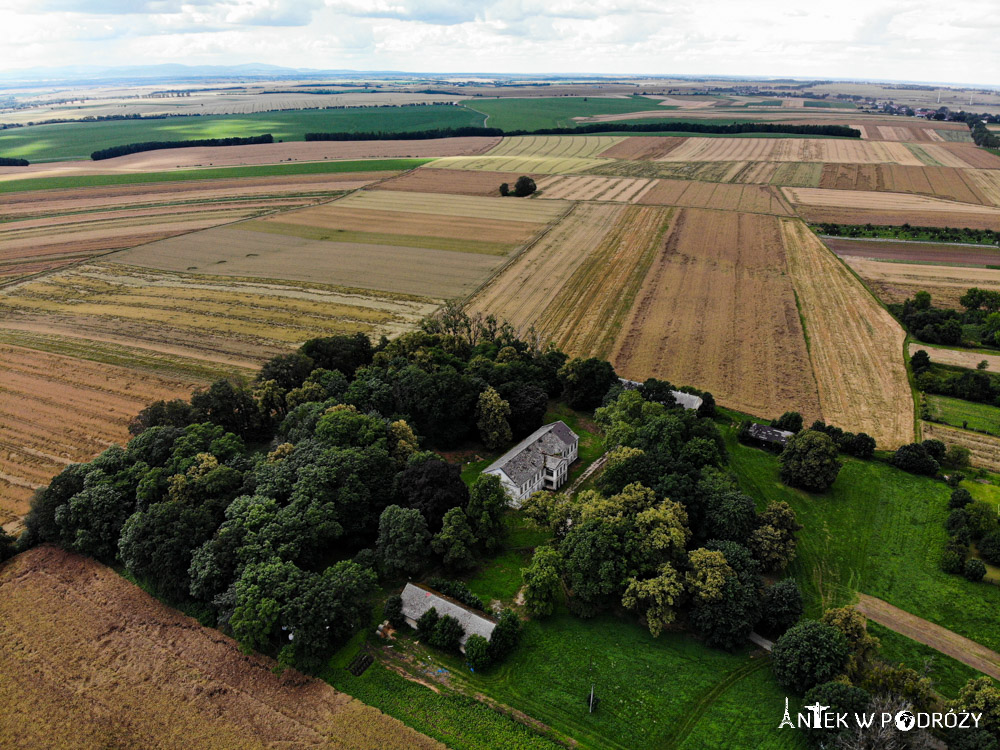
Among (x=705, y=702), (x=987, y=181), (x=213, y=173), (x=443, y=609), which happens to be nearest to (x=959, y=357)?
(x=705, y=702)

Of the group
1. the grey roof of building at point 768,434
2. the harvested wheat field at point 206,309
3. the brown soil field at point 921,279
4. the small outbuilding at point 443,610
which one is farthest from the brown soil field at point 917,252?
the small outbuilding at point 443,610

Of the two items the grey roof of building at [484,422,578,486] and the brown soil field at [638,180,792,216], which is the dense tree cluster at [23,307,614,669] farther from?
the brown soil field at [638,180,792,216]

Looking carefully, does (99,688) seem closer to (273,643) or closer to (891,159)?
(273,643)

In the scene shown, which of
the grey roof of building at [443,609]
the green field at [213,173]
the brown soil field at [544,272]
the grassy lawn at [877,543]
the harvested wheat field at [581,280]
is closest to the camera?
the grey roof of building at [443,609]

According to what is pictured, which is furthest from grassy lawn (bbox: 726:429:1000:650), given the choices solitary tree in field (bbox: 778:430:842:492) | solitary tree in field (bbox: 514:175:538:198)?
solitary tree in field (bbox: 514:175:538:198)

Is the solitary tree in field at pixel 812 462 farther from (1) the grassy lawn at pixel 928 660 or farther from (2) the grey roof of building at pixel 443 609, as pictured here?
(2) the grey roof of building at pixel 443 609

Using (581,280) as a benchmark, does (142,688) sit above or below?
below

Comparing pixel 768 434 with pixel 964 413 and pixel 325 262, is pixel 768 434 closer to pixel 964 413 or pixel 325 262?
pixel 964 413

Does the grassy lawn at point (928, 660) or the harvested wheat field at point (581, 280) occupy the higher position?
the harvested wheat field at point (581, 280)
